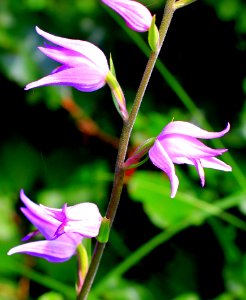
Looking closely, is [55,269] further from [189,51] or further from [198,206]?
[189,51]

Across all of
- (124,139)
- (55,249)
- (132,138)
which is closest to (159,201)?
(132,138)

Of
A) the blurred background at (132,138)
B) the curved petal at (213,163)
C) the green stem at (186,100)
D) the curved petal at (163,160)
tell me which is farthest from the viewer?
the blurred background at (132,138)

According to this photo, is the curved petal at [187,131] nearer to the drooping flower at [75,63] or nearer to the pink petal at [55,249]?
the drooping flower at [75,63]

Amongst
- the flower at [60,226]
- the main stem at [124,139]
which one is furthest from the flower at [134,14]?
the flower at [60,226]

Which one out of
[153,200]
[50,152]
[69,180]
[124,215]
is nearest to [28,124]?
[50,152]

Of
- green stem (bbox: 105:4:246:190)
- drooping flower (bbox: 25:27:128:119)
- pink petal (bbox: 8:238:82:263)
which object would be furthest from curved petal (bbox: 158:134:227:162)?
green stem (bbox: 105:4:246:190)

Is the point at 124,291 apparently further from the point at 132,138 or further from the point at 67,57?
the point at 67,57
